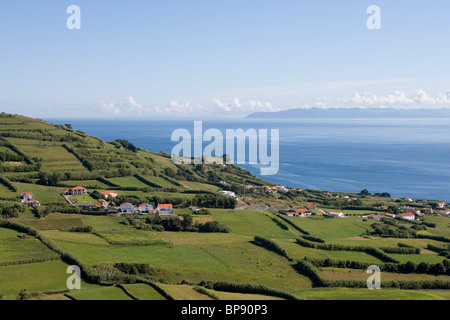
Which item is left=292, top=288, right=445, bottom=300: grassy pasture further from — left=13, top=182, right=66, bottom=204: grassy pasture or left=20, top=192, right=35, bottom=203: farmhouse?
left=20, top=192, right=35, bottom=203: farmhouse

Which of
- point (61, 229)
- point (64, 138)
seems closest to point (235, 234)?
point (61, 229)

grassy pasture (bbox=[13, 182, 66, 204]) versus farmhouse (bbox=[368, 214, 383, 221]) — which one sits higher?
grassy pasture (bbox=[13, 182, 66, 204])

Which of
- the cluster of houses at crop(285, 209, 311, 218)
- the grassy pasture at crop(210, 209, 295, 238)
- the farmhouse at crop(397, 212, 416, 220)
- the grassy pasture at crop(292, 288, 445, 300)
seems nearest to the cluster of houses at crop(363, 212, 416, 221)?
the farmhouse at crop(397, 212, 416, 220)

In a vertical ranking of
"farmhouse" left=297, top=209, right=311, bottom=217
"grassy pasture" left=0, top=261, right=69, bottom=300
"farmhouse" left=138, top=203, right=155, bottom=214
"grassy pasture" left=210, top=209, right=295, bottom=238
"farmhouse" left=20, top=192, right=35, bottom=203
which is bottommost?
"farmhouse" left=297, top=209, right=311, bottom=217

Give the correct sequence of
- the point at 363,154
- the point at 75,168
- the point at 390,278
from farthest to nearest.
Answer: the point at 363,154 → the point at 75,168 → the point at 390,278
